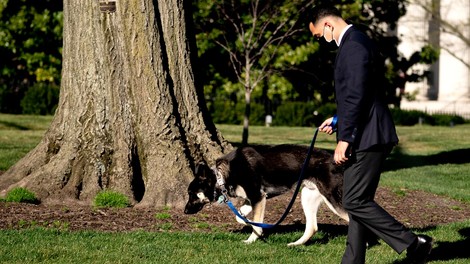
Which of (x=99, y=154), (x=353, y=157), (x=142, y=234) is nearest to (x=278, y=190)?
(x=142, y=234)

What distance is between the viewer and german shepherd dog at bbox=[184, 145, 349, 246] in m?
8.06

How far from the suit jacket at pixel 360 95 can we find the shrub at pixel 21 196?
5079 mm

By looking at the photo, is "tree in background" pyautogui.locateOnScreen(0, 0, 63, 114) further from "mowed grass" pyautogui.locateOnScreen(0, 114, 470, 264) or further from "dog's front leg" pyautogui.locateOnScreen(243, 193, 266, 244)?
"dog's front leg" pyautogui.locateOnScreen(243, 193, 266, 244)

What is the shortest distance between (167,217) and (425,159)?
1004 centimetres

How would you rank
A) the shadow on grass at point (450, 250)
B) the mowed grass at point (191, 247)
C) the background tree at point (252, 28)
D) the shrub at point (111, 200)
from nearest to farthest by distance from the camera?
1. the mowed grass at point (191, 247)
2. the shadow on grass at point (450, 250)
3. the shrub at point (111, 200)
4. the background tree at point (252, 28)

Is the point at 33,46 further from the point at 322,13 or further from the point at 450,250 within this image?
the point at 322,13

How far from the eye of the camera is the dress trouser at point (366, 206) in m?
6.14

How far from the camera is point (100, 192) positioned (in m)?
10.2

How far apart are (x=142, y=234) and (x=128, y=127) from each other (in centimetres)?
245

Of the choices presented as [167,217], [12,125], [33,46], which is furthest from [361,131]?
[33,46]

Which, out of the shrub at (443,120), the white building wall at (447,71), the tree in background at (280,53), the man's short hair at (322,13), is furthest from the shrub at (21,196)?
the white building wall at (447,71)

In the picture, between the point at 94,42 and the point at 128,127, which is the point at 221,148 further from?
the point at 94,42

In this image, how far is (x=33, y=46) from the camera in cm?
2744

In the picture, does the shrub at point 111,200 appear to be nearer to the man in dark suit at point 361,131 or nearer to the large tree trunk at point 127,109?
the large tree trunk at point 127,109
